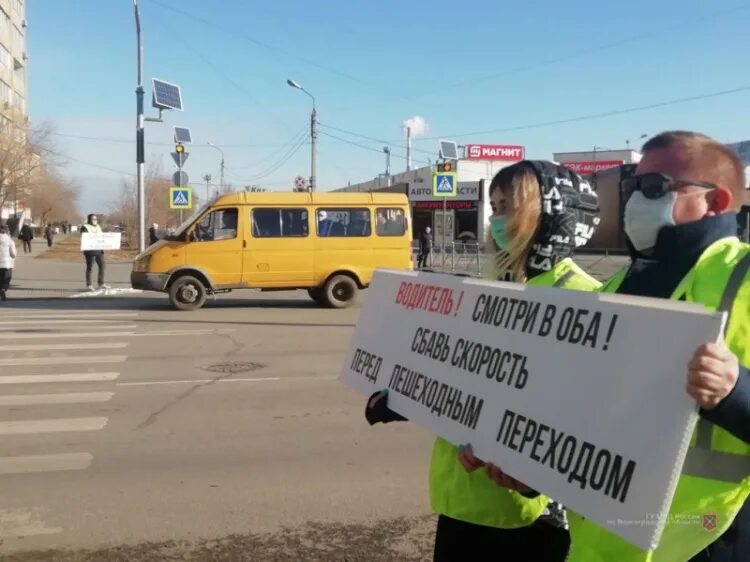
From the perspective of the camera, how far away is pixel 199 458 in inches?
210

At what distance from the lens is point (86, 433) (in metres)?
6.01

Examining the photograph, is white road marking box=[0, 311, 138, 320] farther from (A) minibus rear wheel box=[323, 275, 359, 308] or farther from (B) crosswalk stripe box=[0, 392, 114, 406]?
(B) crosswalk stripe box=[0, 392, 114, 406]

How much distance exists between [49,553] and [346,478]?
1930 mm

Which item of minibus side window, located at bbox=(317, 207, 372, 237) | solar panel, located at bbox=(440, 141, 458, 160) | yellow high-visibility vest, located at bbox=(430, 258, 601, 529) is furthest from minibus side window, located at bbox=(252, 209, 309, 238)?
solar panel, located at bbox=(440, 141, 458, 160)

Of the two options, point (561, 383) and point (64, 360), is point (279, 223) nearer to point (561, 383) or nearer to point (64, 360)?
point (64, 360)

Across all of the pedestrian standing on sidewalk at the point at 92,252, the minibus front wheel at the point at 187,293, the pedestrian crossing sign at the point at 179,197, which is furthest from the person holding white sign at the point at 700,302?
the pedestrian crossing sign at the point at 179,197

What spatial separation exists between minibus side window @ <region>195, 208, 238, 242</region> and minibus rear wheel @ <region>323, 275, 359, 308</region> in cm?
231

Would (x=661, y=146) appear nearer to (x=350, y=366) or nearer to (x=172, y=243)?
(x=350, y=366)

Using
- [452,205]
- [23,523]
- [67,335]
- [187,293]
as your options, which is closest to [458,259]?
[187,293]

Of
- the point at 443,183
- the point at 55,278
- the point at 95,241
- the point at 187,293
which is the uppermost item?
the point at 443,183

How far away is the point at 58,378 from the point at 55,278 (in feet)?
51.3

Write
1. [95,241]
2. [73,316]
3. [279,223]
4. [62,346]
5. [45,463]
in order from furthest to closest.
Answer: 1. [95,241]
2. [279,223]
3. [73,316]
4. [62,346]
5. [45,463]

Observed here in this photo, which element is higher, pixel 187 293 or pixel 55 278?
pixel 187 293

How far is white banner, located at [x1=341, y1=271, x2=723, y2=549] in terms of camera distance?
4.71ft
